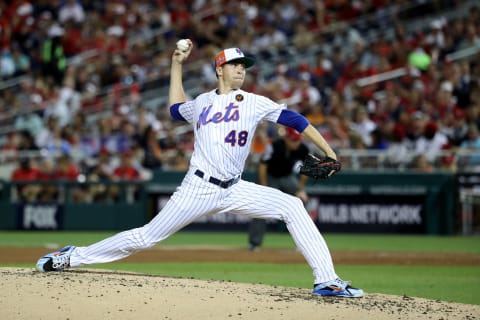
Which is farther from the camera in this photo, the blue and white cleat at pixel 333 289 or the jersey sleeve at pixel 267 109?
the jersey sleeve at pixel 267 109

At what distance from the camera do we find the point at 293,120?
7367 millimetres

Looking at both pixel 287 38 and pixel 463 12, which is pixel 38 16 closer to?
pixel 287 38

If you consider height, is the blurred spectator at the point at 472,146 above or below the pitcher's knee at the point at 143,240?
above

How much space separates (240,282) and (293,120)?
6.62ft

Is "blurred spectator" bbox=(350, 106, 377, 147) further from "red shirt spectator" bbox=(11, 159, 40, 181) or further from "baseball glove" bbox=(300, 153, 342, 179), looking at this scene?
"baseball glove" bbox=(300, 153, 342, 179)

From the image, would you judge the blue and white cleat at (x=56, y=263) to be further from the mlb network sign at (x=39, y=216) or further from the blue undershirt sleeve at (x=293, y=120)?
the mlb network sign at (x=39, y=216)

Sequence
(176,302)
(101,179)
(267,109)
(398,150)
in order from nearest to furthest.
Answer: (176,302) → (267,109) → (398,150) → (101,179)

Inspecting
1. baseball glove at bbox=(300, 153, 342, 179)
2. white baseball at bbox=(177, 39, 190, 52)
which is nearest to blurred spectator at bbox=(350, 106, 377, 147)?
white baseball at bbox=(177, 39, 190, 52)

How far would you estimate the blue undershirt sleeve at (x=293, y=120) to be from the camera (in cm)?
730

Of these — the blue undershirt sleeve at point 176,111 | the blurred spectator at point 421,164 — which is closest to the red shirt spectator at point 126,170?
the blurred spectator at point 421,164

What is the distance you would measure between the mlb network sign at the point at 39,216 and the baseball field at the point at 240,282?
2.15 m

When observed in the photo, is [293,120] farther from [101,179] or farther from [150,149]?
[101,179]

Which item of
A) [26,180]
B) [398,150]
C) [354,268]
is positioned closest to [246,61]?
[354,268]

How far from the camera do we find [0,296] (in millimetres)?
6723
